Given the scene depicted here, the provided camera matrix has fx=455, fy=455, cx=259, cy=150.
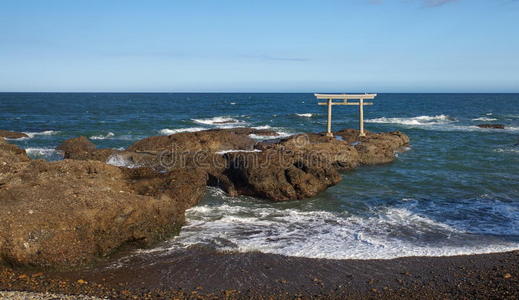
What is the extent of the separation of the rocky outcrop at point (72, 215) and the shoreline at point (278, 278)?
0.41m

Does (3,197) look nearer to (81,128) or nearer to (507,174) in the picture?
(507,174)

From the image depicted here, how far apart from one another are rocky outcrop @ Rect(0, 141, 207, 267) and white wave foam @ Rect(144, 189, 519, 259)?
0.87 meters

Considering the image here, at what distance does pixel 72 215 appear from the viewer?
9219 mm

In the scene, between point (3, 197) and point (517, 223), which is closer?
point (3, 197)

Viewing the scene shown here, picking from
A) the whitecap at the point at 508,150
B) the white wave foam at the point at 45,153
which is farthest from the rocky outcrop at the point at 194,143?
the whitecap at the point at 508,150

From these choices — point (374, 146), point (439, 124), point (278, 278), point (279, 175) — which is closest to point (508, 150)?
point (374, 146)

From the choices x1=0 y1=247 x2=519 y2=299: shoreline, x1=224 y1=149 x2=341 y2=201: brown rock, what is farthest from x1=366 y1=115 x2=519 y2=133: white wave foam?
x1=0 y1=247 x2=519 y2=299: shoreline

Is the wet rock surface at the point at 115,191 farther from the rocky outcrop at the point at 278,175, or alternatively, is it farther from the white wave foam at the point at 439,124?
the white wave foam at the point at 439,124

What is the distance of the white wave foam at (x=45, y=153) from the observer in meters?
22.9

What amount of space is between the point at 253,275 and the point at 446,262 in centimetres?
406

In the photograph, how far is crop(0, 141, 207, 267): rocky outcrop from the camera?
862 cm

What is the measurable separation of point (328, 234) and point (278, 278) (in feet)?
9.98

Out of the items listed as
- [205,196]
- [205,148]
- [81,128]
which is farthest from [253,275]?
[81,128]

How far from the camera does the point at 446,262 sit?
31.0 feet
